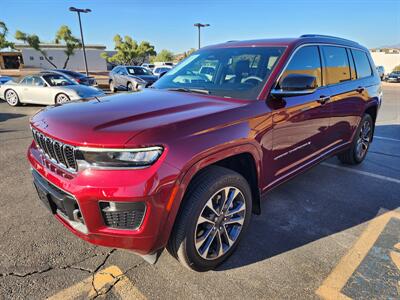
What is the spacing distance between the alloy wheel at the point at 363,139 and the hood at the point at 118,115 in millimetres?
3232

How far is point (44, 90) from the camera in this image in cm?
1082

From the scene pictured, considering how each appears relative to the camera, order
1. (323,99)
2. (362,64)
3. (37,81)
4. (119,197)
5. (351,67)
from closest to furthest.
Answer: (119,197) < (323,99) < (351,67) < (362,64) < (37,81)

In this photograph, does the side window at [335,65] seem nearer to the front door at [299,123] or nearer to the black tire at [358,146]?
the front door at [299,123]

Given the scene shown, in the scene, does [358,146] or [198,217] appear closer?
[198,217]

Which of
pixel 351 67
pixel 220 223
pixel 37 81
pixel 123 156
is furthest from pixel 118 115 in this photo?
pixel 37 81

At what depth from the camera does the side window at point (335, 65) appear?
3.58 m

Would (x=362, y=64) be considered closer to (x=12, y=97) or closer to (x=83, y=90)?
(x=83, y=90)

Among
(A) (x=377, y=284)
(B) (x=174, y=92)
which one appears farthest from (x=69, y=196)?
(A) (x=377, y=284)

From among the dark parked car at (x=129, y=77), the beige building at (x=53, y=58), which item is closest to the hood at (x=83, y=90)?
the dark parked car at (x=129, y=77)

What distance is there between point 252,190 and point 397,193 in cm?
249

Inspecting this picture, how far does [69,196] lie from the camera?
197 centimetres

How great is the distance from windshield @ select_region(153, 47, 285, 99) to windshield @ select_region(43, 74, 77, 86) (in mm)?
8959

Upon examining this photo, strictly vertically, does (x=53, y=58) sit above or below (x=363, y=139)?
below

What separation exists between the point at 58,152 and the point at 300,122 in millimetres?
2305
